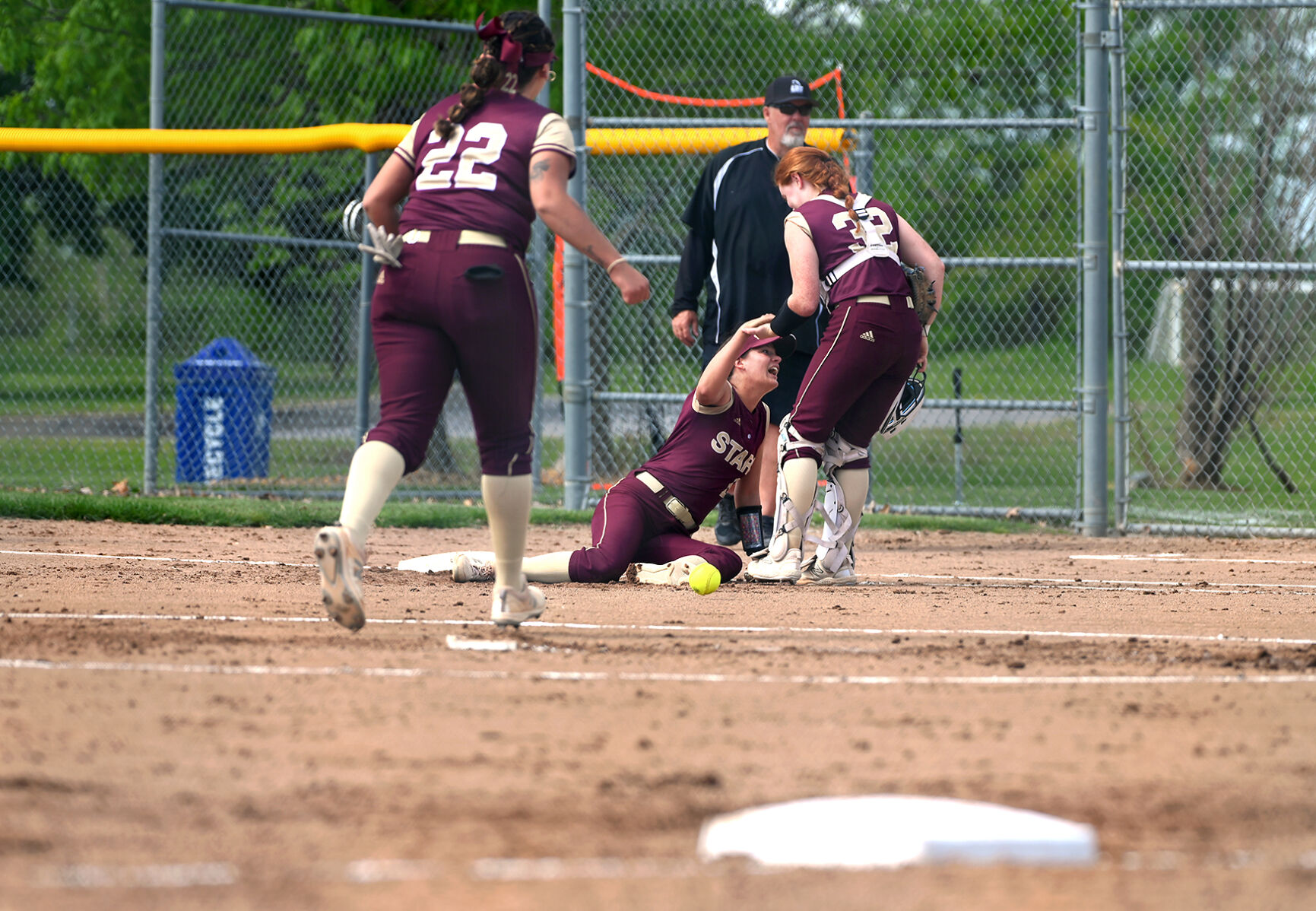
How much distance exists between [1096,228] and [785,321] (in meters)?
3.44

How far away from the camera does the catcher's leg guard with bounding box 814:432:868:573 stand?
652cm

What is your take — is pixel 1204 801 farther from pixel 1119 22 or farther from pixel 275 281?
pixel 275 281

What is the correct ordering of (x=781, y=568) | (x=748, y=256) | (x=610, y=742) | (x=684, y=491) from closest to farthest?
(x=610, y=742) < (x=684, y=491) < (x=781, y=568) < (x=748, y=256)

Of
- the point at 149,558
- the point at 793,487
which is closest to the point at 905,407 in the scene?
the point at 793,487

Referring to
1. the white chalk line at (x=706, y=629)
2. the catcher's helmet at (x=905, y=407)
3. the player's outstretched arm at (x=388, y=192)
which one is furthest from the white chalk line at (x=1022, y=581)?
the player's outstretched arm at (x=388, y=192)

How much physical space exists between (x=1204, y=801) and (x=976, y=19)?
1076 centimetres

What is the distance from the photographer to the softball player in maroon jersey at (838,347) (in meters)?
6.30

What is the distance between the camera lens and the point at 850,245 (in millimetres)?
6363

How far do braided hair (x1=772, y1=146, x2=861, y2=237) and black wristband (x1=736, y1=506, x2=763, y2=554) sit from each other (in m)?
Result: 1.52

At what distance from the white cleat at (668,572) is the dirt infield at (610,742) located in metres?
0.22

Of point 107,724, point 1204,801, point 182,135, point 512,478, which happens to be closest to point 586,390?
point 182,135

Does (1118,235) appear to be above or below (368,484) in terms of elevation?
above

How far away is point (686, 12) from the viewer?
38.1 ft

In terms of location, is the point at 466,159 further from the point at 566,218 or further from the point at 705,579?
the point at 705,579
